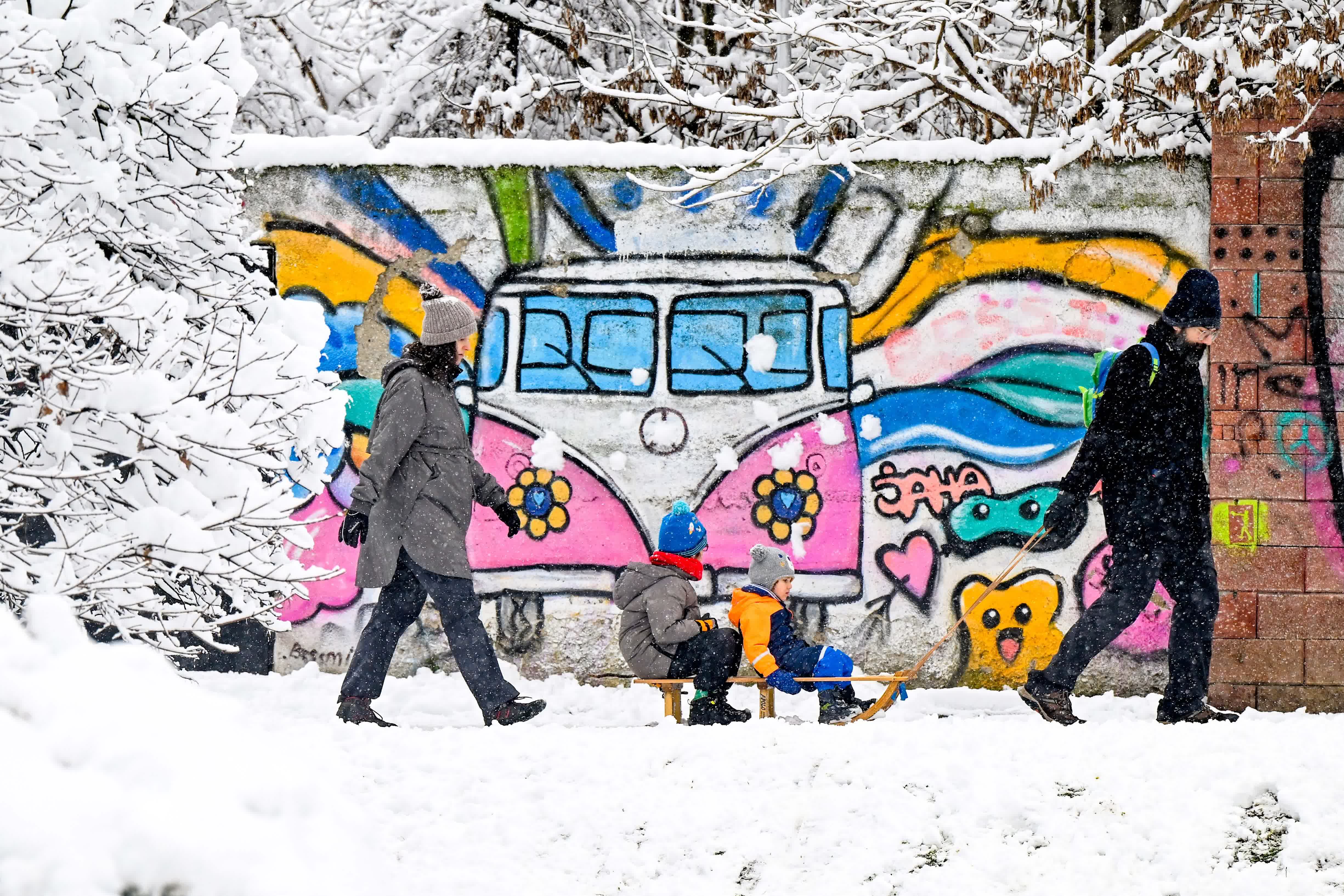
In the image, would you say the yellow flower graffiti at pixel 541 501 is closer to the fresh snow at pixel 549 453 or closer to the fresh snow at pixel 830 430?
the fresh snow at pixel 549 453

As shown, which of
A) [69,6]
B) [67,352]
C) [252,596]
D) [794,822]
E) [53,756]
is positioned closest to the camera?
[53,756]

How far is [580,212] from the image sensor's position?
6559mm

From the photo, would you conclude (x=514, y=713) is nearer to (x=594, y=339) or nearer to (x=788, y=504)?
(x=788, y=504)

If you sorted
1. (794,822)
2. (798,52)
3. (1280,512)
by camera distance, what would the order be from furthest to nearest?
(798,52) < (1280,512) < (794,822)

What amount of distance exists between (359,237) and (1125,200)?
12.1 feet

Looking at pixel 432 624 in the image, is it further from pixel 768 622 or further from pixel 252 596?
pixel 768 622

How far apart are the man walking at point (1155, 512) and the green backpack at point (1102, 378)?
0.05 feet

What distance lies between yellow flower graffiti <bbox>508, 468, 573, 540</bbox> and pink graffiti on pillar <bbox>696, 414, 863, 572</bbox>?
2.14 feet

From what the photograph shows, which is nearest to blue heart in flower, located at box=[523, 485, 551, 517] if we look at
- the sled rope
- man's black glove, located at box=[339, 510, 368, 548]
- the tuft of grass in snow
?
man's black glove, located at box=[339, 510, 368, 548]

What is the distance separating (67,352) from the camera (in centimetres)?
411

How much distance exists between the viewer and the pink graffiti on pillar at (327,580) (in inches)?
256

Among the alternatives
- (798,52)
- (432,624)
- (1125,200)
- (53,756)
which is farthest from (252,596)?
(798,52)

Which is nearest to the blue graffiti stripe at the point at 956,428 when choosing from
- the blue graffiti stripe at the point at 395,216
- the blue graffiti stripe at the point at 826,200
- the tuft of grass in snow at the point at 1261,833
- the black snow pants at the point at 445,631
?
the blue graffiti stripe at the point at 826,200

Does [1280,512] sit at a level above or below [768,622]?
above
